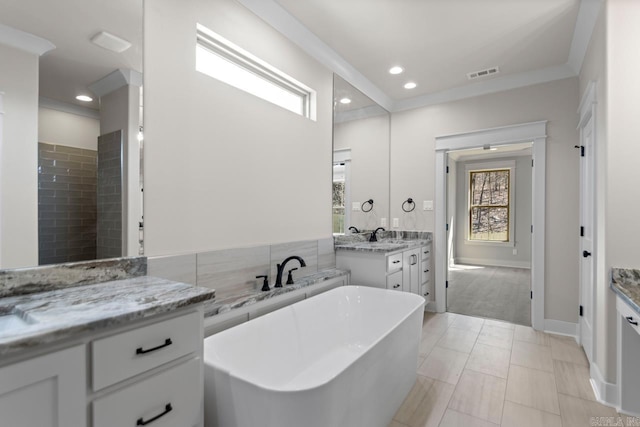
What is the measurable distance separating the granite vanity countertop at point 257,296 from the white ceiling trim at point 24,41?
55.6 inches

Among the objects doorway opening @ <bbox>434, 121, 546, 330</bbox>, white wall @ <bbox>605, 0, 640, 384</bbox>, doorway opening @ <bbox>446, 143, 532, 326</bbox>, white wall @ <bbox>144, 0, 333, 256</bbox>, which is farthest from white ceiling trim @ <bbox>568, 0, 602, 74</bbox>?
doorway opening @ <bbox>446, 143, 532, 326</bbox>

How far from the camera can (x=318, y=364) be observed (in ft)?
7.04

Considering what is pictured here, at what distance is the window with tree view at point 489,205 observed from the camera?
7062mm

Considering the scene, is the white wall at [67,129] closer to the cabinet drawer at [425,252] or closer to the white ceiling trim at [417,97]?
the white ceiling trim at [417,97]

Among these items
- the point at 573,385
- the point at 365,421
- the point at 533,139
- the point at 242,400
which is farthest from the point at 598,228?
the point at 242,400

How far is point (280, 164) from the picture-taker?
98.3 inches

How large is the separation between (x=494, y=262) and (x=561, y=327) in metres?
4.10

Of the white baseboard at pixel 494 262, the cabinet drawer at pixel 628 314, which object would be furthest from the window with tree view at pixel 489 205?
the cabinet drawer at pixel 628 314

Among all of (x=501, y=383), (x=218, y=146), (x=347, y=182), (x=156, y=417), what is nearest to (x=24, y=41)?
(x=218, y=146)

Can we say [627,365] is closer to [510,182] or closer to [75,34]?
[75,34]

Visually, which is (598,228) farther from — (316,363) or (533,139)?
(316,363)

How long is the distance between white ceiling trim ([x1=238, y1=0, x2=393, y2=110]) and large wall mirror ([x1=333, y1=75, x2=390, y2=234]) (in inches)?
3.8

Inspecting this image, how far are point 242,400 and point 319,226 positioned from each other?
71.4 inches

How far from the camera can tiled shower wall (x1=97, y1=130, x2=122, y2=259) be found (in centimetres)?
154
